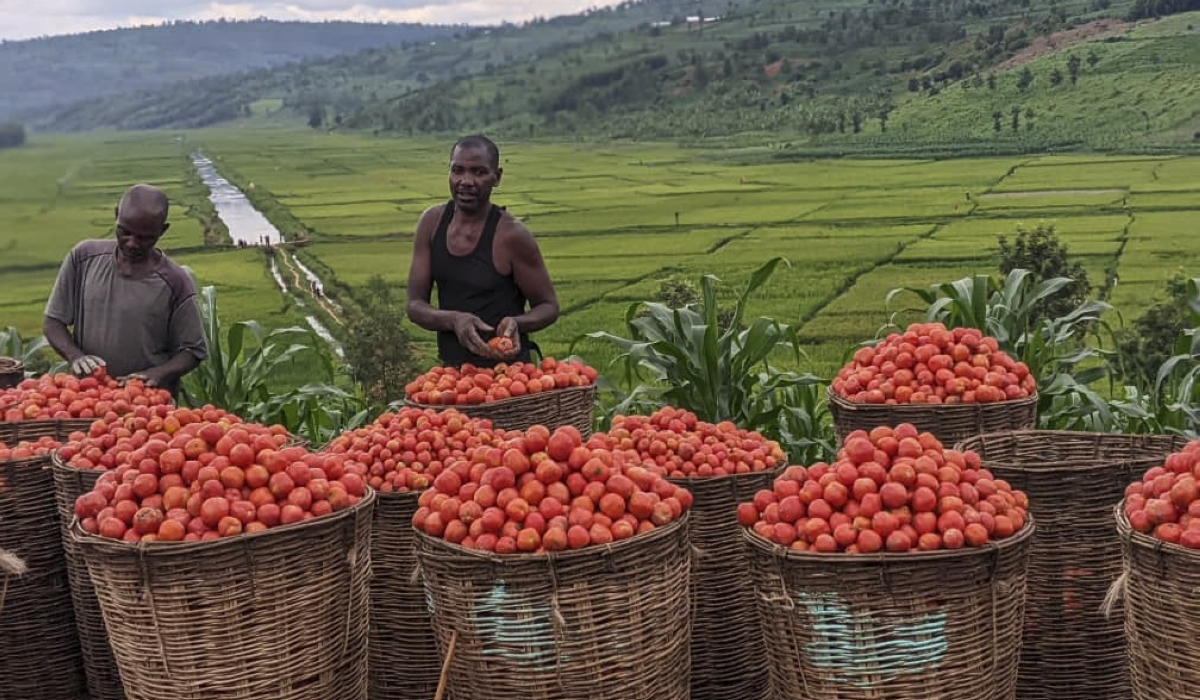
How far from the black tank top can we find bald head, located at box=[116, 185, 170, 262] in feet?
3.54

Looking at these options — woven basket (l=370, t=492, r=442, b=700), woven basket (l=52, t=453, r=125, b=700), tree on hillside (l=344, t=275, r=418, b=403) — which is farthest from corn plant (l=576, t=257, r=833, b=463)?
tree on hillside (l=344, t=275, r=418, b=403)

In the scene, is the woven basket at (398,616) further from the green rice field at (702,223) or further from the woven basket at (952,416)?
the green rice field at (702,223)

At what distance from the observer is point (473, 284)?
5211 mm

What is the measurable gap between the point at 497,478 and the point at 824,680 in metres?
1.01

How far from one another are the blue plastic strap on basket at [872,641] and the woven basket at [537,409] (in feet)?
6.34

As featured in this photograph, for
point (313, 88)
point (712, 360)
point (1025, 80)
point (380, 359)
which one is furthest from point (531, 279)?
point (313, 88)

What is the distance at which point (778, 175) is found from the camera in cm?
5703

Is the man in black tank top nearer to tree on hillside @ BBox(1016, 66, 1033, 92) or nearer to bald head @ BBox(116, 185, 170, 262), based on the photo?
bald head @ BBox(116, 185, 170, 262)

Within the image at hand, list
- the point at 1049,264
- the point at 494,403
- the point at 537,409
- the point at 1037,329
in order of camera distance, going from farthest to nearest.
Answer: the point at 1049,264 → the point at 1037,329 → the point at 537,409 → the point at 494,403

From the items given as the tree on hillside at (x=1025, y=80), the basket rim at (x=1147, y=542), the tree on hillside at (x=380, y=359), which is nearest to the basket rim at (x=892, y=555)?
the basket rim at (x=1147, y=542)

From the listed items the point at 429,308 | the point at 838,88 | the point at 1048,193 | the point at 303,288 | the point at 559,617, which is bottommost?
the point at 303,288

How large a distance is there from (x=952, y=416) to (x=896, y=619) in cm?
178

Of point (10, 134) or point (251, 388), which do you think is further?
point (10, 134)

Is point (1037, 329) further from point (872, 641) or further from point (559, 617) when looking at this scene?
point (559, 617)
